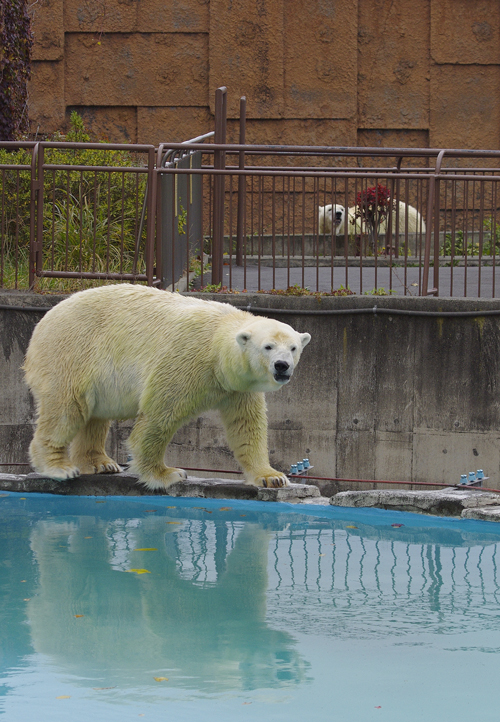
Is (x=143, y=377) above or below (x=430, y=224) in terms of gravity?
below

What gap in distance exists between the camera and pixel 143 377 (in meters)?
5.96

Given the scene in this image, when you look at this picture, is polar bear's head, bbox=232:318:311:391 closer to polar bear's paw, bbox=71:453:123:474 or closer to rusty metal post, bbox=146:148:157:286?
polar bear's paw, bbox=71:453:123:474

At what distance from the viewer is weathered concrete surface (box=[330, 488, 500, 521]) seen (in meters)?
5.87

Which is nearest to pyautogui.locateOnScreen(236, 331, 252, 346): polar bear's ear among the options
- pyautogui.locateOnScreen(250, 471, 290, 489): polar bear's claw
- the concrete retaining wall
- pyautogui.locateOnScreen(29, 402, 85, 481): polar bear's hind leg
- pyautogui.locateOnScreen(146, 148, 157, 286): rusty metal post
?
pyautogui.locateOnScreen(250, 471, 290, 489): polar bear's claw

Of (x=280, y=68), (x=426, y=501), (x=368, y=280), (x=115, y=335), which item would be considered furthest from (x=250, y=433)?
(x=280, y=68)

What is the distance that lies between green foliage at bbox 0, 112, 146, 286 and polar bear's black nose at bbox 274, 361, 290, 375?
10.3 ft

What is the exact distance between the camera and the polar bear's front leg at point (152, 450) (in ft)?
19.4

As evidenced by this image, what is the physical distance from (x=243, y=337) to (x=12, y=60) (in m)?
6.17

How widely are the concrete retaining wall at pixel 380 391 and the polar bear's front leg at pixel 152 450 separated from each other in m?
1.68

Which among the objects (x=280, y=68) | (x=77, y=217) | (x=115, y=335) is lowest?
(x=115, y=335)

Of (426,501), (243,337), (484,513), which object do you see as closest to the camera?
(243,337)

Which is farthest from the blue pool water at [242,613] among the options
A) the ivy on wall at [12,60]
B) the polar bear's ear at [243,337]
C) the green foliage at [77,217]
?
the ivy on wall at [12,60]

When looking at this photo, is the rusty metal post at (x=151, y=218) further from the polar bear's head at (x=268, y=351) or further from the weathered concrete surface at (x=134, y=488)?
the polar bear's head at (x=268, y=351)

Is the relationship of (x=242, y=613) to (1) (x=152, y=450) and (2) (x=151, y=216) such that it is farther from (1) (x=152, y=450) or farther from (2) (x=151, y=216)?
(2) (x=151, y=216)
